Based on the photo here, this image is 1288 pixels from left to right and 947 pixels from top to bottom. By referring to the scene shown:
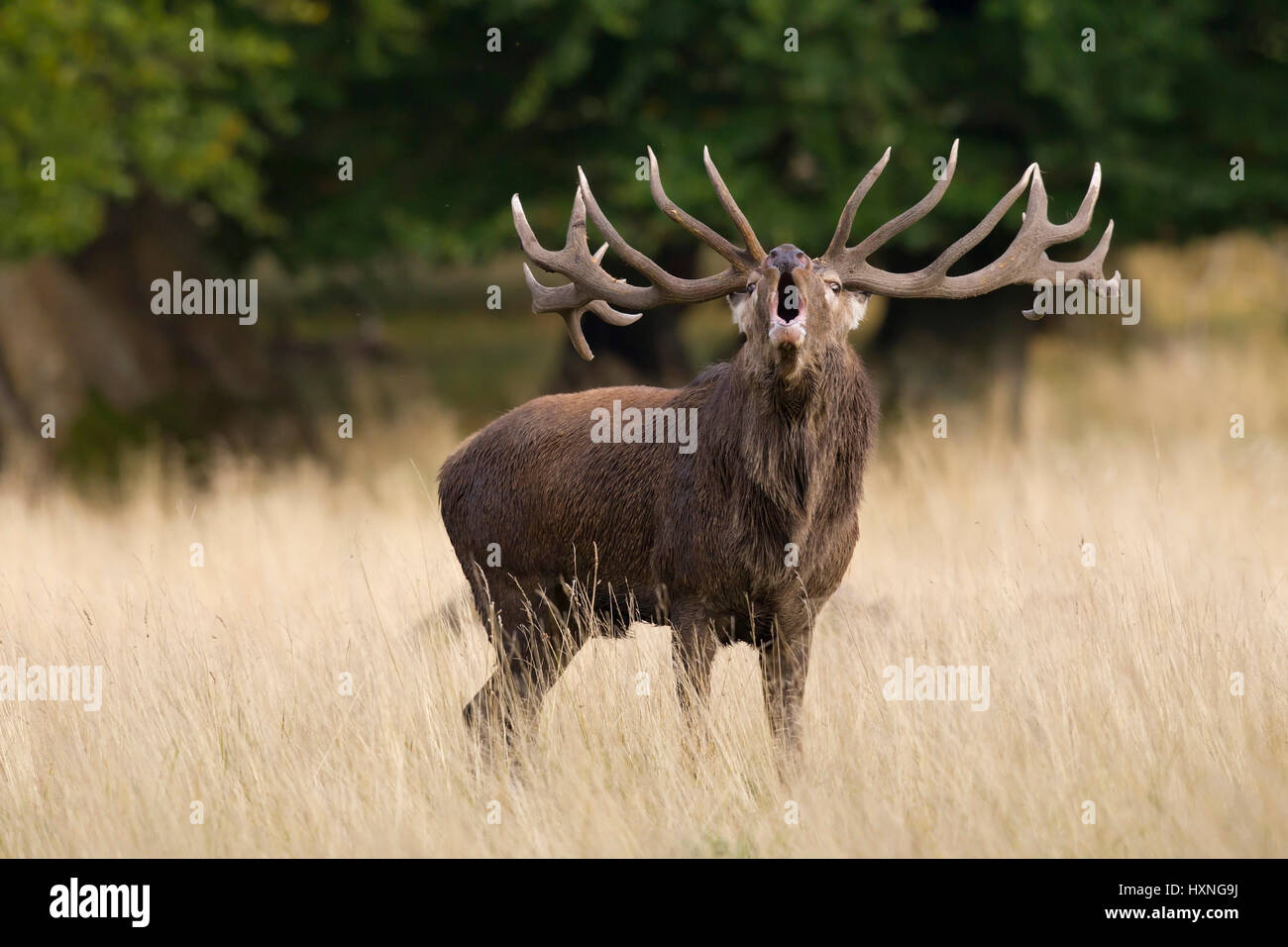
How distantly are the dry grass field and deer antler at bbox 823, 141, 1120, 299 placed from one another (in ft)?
4.45

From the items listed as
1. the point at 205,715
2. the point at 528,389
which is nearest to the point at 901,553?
the point at 205,715

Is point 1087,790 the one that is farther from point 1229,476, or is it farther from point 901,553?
point 1229,476

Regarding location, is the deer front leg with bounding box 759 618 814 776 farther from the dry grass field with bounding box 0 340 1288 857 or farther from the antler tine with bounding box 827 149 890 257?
the antler tine with bounding box 827 149 890 257

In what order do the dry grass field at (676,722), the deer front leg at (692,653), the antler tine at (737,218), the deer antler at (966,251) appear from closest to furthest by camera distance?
the dry grass field at (676,722) < the deer front leg at (692,653) < the antler tine at (737,218) < the deer antler at (966,251)

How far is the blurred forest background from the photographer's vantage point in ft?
40.0

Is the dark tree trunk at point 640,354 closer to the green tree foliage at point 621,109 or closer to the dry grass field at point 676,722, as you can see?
the green tree foliage at point 621,109

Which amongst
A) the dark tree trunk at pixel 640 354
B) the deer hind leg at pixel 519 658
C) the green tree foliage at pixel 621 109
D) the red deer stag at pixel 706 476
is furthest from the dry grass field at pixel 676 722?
the dark tree trunk at pixel 640 354

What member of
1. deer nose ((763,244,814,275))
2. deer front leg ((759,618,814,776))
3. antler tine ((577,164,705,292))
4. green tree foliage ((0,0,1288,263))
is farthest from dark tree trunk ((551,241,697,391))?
deer nose ((763,244,814,275))

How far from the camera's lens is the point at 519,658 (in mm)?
5961

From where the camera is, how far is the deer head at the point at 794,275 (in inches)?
206

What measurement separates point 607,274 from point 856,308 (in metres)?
1.03

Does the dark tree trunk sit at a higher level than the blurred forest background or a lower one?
lower

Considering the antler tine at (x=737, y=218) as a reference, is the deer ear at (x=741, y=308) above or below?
below
